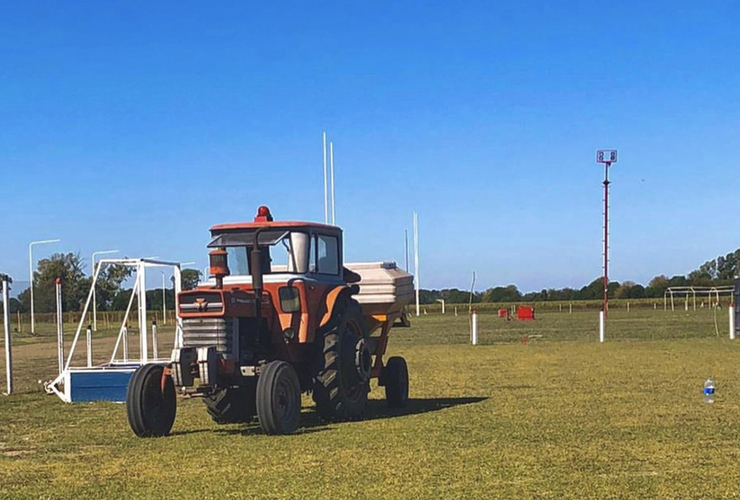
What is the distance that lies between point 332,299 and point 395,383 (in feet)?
8.36

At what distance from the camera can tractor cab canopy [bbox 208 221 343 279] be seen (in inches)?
532

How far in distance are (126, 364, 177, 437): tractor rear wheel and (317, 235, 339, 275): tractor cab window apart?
2.68 m

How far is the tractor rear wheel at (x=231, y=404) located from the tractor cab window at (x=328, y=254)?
188 centimetres

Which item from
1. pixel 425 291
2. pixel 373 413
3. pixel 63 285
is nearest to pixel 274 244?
pixel 373 413

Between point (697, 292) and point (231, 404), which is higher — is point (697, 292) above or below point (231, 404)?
above

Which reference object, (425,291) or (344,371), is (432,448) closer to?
(344,371)

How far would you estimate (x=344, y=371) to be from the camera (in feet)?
44.1

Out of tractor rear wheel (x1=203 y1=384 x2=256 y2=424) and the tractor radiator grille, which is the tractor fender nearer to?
tractor rear wheel (x1=203 y1=384 x2=256 y2=424)

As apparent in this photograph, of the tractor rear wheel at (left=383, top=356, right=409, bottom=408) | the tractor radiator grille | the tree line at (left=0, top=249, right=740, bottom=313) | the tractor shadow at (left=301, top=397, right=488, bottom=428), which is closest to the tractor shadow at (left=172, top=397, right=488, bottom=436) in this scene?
the tractor shadow at (left=301, top=397, right=488, bottom=428)

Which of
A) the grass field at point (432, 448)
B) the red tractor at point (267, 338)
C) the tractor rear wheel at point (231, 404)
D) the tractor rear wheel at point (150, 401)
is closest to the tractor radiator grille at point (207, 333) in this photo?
the red tractor at point (267, 338)

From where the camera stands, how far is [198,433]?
12844 millimetres

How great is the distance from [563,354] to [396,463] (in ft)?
60.6

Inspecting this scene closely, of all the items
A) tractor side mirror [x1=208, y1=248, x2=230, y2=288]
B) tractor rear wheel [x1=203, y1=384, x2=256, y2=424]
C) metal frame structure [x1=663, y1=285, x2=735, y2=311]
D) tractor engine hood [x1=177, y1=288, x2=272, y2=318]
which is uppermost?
tractor side mirror [x1=208, y1=248, x2=230, y2=288]

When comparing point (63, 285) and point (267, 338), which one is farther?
point (63, 285)
